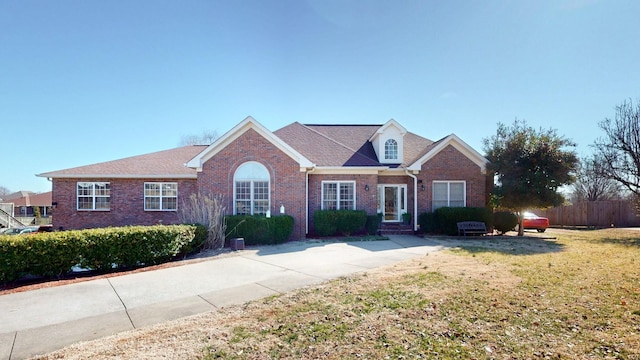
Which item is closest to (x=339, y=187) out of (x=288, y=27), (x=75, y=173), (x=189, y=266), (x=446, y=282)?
(x=288, y=27)

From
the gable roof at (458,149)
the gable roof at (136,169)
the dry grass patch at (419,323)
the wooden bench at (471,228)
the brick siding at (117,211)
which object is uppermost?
the gable roof at (458,149)

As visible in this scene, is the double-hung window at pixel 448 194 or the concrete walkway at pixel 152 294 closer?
the concrete walkway at pixel 152 294

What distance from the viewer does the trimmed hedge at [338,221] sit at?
16.8m

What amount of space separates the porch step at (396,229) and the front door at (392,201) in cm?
35

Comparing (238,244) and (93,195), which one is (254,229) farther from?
(93,195)

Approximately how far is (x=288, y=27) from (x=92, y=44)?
786cm

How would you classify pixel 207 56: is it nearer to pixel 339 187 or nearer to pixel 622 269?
pixel 339 187

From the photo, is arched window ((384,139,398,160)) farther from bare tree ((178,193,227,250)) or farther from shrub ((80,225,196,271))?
shrub ((80,225,196,271))

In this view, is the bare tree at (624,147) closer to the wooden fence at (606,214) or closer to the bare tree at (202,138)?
the wooden fence at (606,214)

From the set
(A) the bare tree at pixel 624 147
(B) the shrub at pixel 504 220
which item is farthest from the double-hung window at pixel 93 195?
(A) the bare tree at pixel 624 147

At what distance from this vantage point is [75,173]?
1834 centimetres

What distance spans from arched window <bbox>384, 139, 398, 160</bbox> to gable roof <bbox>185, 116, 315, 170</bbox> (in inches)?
230

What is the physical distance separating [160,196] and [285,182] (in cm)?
771

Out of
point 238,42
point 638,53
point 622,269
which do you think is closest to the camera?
point 622,269
